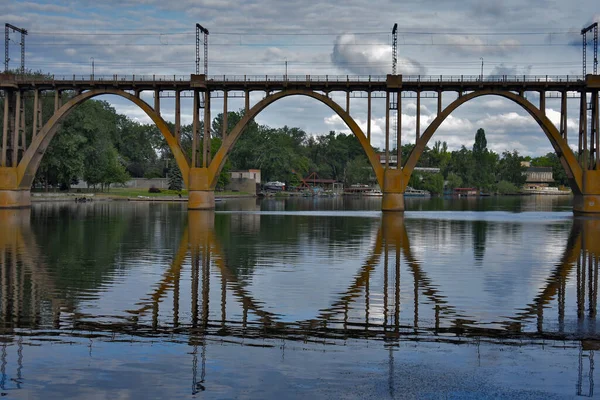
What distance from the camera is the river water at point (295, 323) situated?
14766mm

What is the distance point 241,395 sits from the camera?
46.0ft

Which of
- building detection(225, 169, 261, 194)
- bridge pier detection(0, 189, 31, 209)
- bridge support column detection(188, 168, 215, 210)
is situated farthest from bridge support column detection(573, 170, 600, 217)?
building detection(225, 169, 261, 194)

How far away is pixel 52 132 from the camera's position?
92.1 meters

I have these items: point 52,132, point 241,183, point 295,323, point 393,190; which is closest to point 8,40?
point 52,132

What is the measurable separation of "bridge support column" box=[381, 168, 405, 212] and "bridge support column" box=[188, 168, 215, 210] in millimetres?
19287

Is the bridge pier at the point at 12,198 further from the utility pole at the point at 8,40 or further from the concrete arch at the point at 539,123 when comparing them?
the concrete arch at the point at 539,123

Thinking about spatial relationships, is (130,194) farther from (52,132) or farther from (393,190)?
(393,190)

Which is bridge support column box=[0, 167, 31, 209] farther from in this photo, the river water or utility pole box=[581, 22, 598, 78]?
utility pole box=[581, 22, 598, 78]

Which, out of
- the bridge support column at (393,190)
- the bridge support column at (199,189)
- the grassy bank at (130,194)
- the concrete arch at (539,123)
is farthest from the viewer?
the grassy bank at (130,194)

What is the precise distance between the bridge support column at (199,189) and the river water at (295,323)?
156ft

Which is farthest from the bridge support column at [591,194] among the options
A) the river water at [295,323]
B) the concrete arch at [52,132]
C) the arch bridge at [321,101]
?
the river water at [295,323]

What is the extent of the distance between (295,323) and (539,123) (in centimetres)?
7264

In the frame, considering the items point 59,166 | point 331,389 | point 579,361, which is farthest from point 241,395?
point 59,166

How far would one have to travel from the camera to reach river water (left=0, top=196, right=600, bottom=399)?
14.8 m
